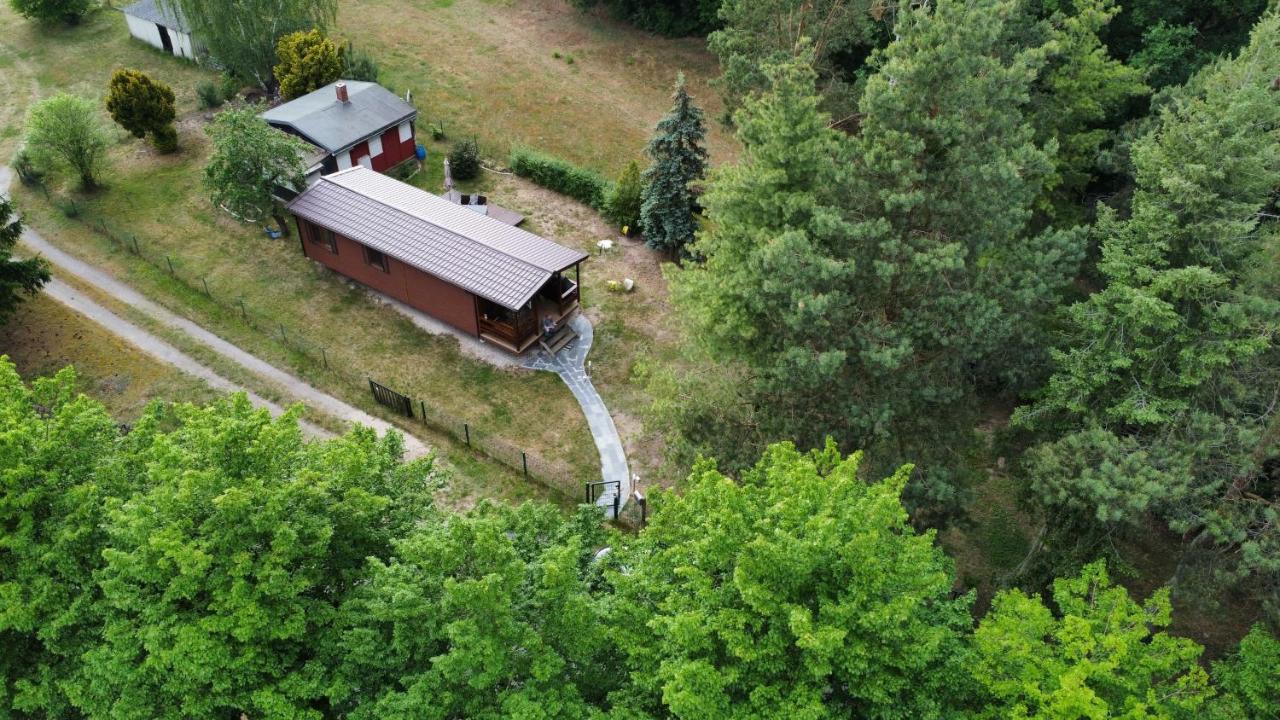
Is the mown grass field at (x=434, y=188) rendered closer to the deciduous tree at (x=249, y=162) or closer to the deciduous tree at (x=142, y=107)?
the deciduous tree at (x=142, y=107)

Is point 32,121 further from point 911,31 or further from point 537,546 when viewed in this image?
point 911,31

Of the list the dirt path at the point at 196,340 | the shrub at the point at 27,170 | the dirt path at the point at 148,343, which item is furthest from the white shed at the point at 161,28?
the dirt path at the point at 148,343

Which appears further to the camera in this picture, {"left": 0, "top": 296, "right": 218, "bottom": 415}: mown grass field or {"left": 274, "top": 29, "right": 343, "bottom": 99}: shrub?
{"left": 274, "top": 29, "right": 343, "bottom": 99}: shrub

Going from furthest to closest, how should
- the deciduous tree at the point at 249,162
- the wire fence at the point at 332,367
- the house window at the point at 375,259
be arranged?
1. the house window at the point at 375,259
2. the deciduous tree at the point at 249,162
3. the wire fence at the point at 332,367

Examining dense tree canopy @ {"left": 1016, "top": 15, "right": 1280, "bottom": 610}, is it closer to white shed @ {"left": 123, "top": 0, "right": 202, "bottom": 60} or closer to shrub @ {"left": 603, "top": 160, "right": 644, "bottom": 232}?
shrub @ {"left": 603, "top": 160, "right": 644, "bottom": 232}

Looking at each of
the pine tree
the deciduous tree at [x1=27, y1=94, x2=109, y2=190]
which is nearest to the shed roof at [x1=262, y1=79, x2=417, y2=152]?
the deciduous tree at [x1=27, y1=94, x2=109, y2=190]

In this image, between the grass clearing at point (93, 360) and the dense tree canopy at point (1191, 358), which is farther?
the grass clearing at point (93, 360)

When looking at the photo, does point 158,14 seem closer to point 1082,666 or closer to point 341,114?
point 341,114
